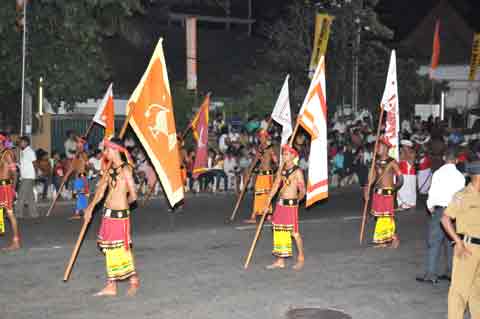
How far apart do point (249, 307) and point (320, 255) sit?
11.7 feet

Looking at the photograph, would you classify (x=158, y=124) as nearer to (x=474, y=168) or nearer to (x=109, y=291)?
(x=109, y=291)

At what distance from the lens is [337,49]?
113 ft

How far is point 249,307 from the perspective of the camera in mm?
9109

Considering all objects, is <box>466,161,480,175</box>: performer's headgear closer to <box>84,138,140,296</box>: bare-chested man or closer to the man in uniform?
the man in uniform

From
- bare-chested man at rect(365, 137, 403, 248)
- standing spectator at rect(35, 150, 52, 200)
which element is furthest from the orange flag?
standing spectator at rect(35, 150, 52, 200)

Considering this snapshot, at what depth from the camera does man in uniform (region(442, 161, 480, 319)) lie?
759cm

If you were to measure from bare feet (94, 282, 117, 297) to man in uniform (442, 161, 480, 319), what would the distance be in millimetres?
4012

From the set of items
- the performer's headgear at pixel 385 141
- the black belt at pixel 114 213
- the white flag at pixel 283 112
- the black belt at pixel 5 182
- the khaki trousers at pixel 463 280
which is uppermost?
the white flag at pixel 283 112

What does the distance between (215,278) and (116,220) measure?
175 centimetres

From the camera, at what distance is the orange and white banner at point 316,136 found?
1176 cm

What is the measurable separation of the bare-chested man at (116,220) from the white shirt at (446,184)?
12.6 ft

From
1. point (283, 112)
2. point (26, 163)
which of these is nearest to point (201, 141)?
point (283, 112)

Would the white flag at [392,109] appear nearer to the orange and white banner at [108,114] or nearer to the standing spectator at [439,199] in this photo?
the standing spectator at [439,199]

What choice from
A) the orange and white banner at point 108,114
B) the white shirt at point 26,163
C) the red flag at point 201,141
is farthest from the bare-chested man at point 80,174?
the red flag at point 201,141
